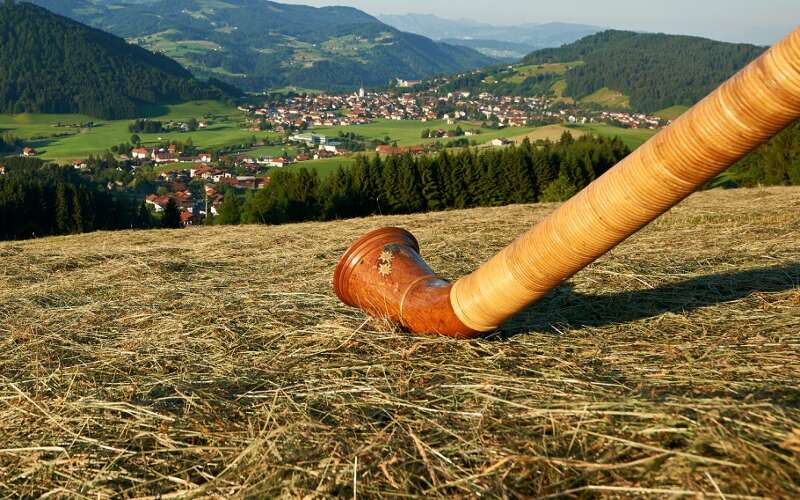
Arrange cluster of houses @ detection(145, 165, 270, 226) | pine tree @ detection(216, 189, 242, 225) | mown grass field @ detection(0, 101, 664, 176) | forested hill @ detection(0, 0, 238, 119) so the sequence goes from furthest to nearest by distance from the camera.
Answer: forested hill @ detection(0, 0, 238, 119) → mown grass field @ detection(0, 101, 664, 176) → cluster of houses @ detection(145, 165, 270, 226) → pine tree @ detection(216, 189, 242, 225)

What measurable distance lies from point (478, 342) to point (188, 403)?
4.91 ft

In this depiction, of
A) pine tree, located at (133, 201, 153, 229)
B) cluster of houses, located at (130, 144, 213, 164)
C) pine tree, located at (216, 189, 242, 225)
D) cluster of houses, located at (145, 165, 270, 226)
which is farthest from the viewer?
cluster of houses, located at (130, 144, 213, 164)

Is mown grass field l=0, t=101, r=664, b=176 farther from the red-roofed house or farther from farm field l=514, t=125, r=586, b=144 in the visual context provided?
the red-roofed house

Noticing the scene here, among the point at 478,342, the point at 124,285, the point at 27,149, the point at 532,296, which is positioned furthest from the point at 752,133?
the point at 27,149

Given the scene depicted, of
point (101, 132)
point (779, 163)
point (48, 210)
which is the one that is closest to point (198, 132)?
point (101, 132)

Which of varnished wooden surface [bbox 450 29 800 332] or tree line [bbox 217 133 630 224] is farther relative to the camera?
tree line [bbox 217 133 630 224]

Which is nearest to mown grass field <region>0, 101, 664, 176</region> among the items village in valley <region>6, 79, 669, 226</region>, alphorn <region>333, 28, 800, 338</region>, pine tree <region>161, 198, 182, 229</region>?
village in valley <region>6, 79, 669, 226</region>

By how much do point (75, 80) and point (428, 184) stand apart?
165540 mm

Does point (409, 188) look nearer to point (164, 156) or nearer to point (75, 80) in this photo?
point (164, 156)

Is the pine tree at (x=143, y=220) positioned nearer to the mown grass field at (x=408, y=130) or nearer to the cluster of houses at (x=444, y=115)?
the mown grass field at (x=408, y=130)

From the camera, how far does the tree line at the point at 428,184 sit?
1804 inches

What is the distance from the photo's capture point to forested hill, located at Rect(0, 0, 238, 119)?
160750mm

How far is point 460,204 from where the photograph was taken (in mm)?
50656

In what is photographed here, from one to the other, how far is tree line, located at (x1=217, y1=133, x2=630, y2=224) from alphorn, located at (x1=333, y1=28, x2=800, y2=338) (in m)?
40.0
